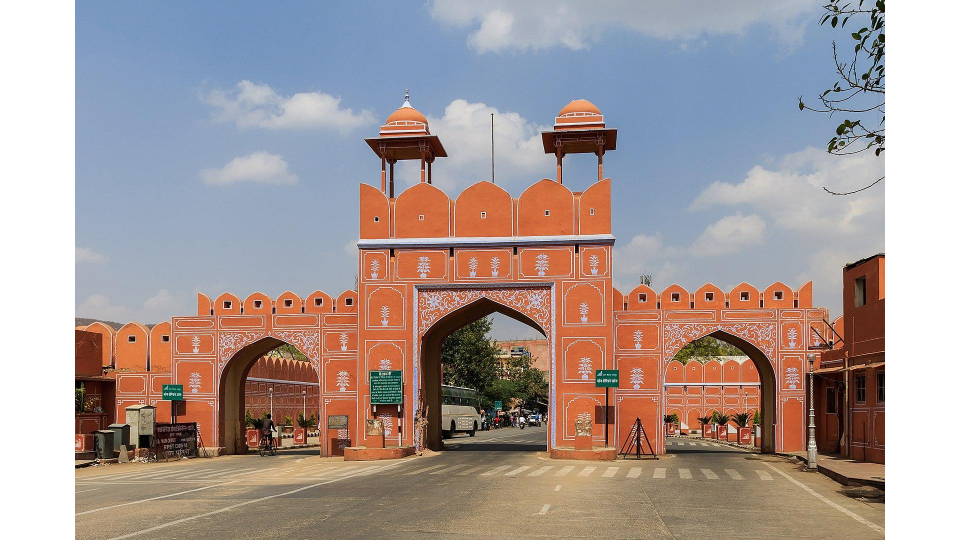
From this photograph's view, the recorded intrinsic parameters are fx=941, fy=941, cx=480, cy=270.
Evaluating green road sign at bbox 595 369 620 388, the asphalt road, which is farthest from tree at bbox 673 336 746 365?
the asphalt road

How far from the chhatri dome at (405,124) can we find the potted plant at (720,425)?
24.6 m

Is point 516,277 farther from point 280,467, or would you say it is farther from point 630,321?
point 280,467

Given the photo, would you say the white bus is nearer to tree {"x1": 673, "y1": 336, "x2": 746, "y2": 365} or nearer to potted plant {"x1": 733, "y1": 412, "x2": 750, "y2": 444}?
potted plant {"x1": 733, "y1": 412, "x2": 750, "y2": 444}

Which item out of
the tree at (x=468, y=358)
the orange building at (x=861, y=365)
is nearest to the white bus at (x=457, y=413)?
the tree at (x=468, y=358)

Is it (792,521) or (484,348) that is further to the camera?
(484,348)

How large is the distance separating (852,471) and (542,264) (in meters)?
12.4

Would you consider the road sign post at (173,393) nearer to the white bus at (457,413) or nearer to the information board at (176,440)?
the information board at (176,440)

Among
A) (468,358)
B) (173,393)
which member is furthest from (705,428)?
(173,393)

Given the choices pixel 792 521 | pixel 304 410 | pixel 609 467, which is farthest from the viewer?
pixel 304 410

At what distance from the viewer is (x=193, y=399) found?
3312 centimetres

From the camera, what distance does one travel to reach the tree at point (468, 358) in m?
68.9

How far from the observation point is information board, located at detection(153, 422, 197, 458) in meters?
29.9
